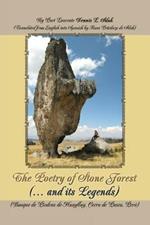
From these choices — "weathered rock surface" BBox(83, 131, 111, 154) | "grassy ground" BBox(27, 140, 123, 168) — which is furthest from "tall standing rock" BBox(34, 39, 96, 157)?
"weathered rock surface" BBox(83, 131, 111, 154)

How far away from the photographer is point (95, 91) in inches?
245

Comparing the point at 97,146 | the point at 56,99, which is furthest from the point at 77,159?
the point at 56,99

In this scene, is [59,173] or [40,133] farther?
[40,133]

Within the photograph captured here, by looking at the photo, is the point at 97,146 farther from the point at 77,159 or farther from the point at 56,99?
the point at 56,99

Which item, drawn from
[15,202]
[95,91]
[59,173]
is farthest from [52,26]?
[15,202]

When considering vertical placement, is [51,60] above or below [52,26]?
below

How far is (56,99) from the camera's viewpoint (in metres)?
6.74

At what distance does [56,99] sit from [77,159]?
3.22 ft

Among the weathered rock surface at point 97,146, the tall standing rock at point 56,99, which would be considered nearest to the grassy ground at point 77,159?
the weathered rock surface at point 97,146

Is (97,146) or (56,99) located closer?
(97,146)

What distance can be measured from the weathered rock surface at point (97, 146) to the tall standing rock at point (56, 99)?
A: 345 mm

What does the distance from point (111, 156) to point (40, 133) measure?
3.91 ft

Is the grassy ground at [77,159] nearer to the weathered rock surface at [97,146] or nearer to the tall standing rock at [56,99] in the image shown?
the weathered rock surface at [97,146]

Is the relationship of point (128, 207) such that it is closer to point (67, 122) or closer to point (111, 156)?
point (111, 156)
